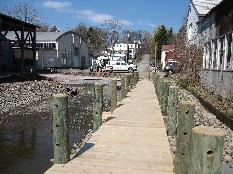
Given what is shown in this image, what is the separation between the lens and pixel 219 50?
1795 cm

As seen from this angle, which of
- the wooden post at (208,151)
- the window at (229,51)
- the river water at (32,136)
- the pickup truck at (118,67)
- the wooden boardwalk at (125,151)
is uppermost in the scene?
the window at (229,51)

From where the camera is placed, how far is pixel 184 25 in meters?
36.8

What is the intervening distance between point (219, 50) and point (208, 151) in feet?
53.0

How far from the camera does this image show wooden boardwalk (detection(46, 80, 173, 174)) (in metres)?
5.31

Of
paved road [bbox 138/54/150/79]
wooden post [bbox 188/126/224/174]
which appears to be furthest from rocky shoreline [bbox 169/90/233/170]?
paved road [bbox 138/54/150/79]

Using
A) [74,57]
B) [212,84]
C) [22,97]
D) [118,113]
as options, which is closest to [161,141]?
[118,113]

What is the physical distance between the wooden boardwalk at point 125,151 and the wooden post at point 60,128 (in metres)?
0.17

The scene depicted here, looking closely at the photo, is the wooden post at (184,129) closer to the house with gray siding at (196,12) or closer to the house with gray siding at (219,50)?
the house with gray siding at (219,50)

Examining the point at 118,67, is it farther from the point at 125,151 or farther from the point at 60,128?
the point at 60,128

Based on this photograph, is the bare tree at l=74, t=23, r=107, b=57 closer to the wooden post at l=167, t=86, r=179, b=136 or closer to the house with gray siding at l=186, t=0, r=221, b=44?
the house with gray siding at l=186, t=0, r=221, b=44

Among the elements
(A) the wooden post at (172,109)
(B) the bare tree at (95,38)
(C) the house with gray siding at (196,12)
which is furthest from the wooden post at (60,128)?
(B) the bare tree at (95,38)

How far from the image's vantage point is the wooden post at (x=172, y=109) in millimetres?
8195

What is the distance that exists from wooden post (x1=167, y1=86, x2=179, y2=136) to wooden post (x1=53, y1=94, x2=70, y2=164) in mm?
3536

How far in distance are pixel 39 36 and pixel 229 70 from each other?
41.8 metres
